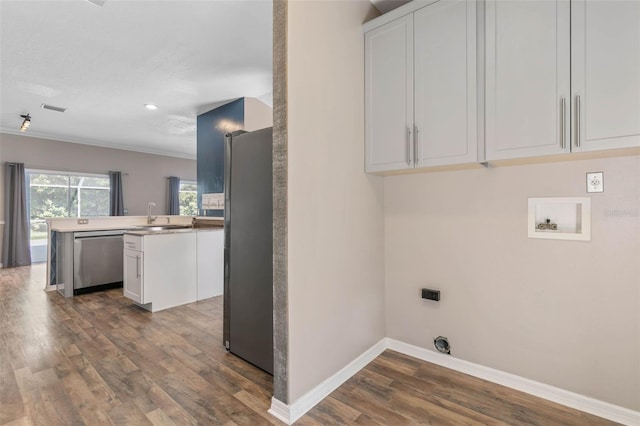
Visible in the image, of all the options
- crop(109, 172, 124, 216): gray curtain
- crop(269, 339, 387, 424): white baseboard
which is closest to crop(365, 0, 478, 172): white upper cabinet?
crop(269, 339, 387, 424): white baseboard

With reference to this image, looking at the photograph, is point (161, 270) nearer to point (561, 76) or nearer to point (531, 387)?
point (531, 387)

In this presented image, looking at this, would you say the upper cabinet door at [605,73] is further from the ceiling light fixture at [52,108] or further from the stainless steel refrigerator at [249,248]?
the ceiling light fixture at [52,108]

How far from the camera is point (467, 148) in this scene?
1.90 meters

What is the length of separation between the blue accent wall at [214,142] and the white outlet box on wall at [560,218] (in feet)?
12.8

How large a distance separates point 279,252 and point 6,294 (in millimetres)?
4912

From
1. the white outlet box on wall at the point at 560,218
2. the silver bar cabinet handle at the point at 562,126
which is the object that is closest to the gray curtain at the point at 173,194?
the white outlet box on wall at the point at 560,218

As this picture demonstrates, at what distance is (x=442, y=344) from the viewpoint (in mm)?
2289

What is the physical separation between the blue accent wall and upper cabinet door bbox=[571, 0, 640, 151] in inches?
156

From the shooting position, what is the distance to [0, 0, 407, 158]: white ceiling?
2549mm

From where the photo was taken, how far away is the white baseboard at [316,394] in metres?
1.70

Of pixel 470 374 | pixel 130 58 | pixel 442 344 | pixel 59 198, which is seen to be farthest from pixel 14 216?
pixel 470 374

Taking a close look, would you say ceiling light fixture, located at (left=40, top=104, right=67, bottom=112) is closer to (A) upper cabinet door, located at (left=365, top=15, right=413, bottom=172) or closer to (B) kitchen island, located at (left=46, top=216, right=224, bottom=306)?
(B) kitchen island, located at (left=46, top=216, right=224, bottom=306)

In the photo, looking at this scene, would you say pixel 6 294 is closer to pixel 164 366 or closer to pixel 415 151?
pixel 164 366

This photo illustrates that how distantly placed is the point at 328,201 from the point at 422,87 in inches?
39.7
